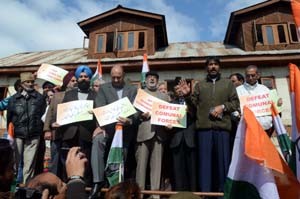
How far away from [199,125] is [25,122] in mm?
2912

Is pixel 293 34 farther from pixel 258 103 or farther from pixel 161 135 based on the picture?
pixel 161 135

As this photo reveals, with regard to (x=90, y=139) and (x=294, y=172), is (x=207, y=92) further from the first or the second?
(x=294, y=172)

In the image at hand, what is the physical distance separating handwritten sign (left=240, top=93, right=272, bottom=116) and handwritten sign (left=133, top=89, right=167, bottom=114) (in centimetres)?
123

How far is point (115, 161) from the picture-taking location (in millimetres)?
4391

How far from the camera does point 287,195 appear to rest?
6.86 ft

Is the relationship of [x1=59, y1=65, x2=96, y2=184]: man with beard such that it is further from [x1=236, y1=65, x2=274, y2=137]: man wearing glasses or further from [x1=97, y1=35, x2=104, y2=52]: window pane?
[x1=97, y1=35, x2=104, y2=52]: window pane

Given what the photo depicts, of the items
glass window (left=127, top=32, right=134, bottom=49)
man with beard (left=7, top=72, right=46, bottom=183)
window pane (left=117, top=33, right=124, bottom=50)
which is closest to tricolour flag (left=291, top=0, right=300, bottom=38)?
man with beard (left=7, top=72, right=46, bottom=183)

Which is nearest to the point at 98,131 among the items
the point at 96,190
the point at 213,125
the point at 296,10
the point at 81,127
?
the point at 81,127

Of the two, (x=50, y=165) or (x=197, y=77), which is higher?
(x=197, y=77)

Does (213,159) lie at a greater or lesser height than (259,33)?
lesser

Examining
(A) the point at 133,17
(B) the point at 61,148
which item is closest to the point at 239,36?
(A) the point at 133,17

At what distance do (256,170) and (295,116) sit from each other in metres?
0.49

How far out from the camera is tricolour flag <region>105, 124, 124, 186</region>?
436cm

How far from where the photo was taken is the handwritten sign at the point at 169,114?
4637 millimetres
